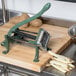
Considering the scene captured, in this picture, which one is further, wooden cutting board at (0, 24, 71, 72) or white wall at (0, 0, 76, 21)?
white wall at (0, 0, 76, 21)

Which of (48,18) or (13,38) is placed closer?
(13,38)

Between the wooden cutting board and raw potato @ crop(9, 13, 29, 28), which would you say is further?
raw potato @ crop(9, 13, 29, 28)

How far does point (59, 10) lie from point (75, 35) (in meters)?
0.32

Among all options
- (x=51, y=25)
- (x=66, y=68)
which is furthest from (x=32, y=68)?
(x=51, y=25)

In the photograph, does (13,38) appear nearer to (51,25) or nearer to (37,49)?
(37,49)

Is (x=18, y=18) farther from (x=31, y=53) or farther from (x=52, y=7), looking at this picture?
(x=31, y=53)

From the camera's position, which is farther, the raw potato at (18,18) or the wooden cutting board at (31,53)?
the raw potato at (18,18)

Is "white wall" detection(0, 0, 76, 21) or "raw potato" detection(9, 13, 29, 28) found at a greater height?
"white wall" detection(0, 0, 76, 21)

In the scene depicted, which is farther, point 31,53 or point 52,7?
point 52,7

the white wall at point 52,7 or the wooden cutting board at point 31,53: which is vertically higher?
the white wall at point 52,7

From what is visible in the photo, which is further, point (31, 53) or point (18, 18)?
point (18, 18)

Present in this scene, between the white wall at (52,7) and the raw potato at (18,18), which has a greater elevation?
the white wall at (52,7)

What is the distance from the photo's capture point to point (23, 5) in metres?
1.54

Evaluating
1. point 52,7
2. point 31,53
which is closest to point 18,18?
point 52,7
